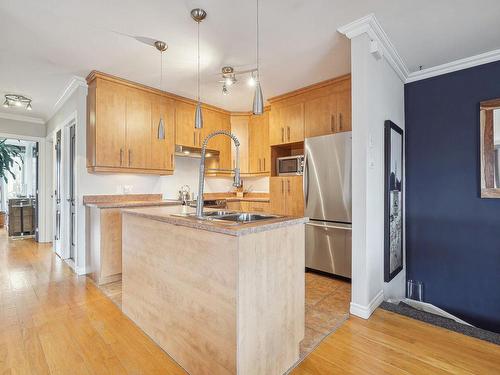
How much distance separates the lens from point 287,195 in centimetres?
377

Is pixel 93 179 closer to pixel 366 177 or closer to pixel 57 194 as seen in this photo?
pixel 57 194

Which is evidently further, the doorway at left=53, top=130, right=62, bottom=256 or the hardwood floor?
the doorway at left=53, top=130, right=62, bottom=256

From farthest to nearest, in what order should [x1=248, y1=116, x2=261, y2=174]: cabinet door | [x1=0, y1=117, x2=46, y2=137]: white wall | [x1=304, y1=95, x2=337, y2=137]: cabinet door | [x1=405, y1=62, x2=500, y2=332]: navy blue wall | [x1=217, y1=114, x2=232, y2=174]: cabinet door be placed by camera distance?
[x1=0, y1=117, x2=46, y2=137]: white wall
[x1=217, y1=114, x2=232, y2=174]: cabinet door
[x1=248, y1=116, x2=261, y2=174]: cabinet door
[x1=304, y1=95, x2=337, y2=137]: cabinet door
[x1=405, y1=62, x2=500, y2=332]: navy blue wall

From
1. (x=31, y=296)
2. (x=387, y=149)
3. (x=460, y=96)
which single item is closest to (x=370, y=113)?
(x=387, y=149)

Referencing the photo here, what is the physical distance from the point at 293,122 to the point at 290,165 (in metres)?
0.64

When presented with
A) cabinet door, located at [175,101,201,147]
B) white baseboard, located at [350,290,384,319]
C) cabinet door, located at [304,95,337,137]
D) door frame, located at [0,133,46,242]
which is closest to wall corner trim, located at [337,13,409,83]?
cabinet door, located at [304,95,337,137]

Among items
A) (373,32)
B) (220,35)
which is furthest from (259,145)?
(373,32)

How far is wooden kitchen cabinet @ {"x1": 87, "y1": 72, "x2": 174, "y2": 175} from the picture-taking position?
127 inches

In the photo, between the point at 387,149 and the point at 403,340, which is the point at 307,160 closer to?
the point at 387,149

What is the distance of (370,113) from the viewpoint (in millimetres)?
2326

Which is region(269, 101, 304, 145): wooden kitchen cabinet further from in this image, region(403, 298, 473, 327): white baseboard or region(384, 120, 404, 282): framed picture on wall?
region(403, 298, 473, 327): white baseboard

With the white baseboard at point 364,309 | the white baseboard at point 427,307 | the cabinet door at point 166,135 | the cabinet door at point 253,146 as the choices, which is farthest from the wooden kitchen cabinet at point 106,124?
the white baseboard at point 427,307

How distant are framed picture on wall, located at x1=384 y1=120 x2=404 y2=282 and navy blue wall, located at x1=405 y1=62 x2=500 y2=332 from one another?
0.93 ft

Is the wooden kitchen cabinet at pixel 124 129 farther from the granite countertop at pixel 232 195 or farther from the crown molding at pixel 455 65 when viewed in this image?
the crown molding at pixel 455 65
